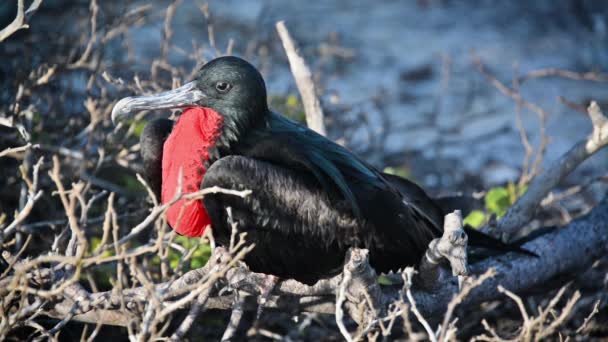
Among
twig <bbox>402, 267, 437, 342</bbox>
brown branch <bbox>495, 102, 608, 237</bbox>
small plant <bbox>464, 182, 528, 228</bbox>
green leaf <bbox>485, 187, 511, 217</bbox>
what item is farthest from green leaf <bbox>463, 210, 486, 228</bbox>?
twig <bbox>402, 267, 437, 342</bbox>

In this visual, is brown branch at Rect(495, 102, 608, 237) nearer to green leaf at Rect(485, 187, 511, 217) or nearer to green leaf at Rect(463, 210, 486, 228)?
green leaf at Rect(463, 210, 486, 228)

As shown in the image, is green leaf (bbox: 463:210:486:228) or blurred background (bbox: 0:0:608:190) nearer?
green leaf (bbox: 463:210:486:228)

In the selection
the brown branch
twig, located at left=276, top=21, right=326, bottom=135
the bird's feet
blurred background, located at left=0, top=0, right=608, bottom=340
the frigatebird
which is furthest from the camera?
blurred background, located at left=0, top=0, right=608, bottom=340

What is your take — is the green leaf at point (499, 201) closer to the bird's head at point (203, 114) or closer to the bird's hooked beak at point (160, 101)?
the bird's head at point (203, 114)

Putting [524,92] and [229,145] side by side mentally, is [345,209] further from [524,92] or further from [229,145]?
[524,92]

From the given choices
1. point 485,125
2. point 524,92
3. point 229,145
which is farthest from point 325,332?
point 524,92

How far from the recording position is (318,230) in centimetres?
291

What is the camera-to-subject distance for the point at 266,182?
2.82 m

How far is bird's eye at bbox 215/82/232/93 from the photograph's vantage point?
9.74ft

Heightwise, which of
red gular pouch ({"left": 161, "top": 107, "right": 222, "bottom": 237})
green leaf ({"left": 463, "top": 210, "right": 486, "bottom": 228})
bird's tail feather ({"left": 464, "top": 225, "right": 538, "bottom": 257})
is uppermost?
red gular pouch ({"left": 161, "top": 107, "right": 222, "bottom": 237})

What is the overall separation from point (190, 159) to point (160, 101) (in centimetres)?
23

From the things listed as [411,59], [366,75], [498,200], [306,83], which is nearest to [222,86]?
[306,83]

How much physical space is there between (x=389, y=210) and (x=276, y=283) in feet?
1.56

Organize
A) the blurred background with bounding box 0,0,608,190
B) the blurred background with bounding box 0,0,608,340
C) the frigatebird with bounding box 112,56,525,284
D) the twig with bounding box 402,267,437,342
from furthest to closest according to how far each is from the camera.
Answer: the blurred background with bounding box 0,0,608,190, the blurred background with bounding box 0,0,608,340, the frigatebird with bounding box 112,56,525,284, the twig with bounding box 402,267,437,342
